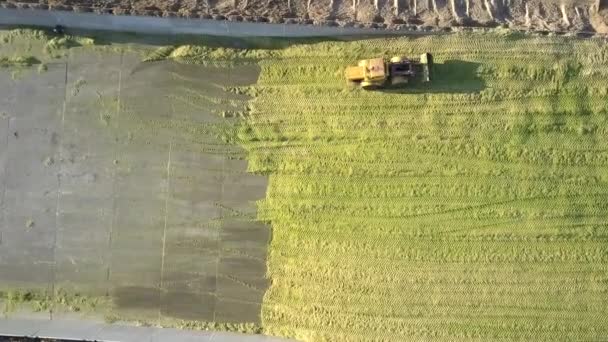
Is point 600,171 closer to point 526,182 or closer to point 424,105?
point 526,182

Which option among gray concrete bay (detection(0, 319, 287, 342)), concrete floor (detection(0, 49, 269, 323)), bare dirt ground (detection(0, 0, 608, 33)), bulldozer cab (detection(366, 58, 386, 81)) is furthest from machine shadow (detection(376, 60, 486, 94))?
gray concrete bay (detection(0, 319, 287, 342))

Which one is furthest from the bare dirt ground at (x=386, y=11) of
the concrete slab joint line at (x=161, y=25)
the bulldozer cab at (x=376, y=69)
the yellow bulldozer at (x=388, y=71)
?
the bulldozer cab at (x=376, y=69)

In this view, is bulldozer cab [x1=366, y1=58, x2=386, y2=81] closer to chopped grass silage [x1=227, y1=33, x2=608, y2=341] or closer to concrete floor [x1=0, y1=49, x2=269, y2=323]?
chopped grass silage [x1=227, y1=33, x2=608, y2=341]

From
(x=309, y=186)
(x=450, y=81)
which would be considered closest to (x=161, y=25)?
(x=309, y=186)

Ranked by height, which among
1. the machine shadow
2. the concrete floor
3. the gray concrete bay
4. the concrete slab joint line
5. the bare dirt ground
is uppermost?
the bare dirt ground

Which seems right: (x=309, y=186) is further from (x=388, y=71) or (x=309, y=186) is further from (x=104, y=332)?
(x=104, y=332)

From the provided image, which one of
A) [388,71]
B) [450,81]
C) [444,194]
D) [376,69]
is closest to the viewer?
[376,69]
